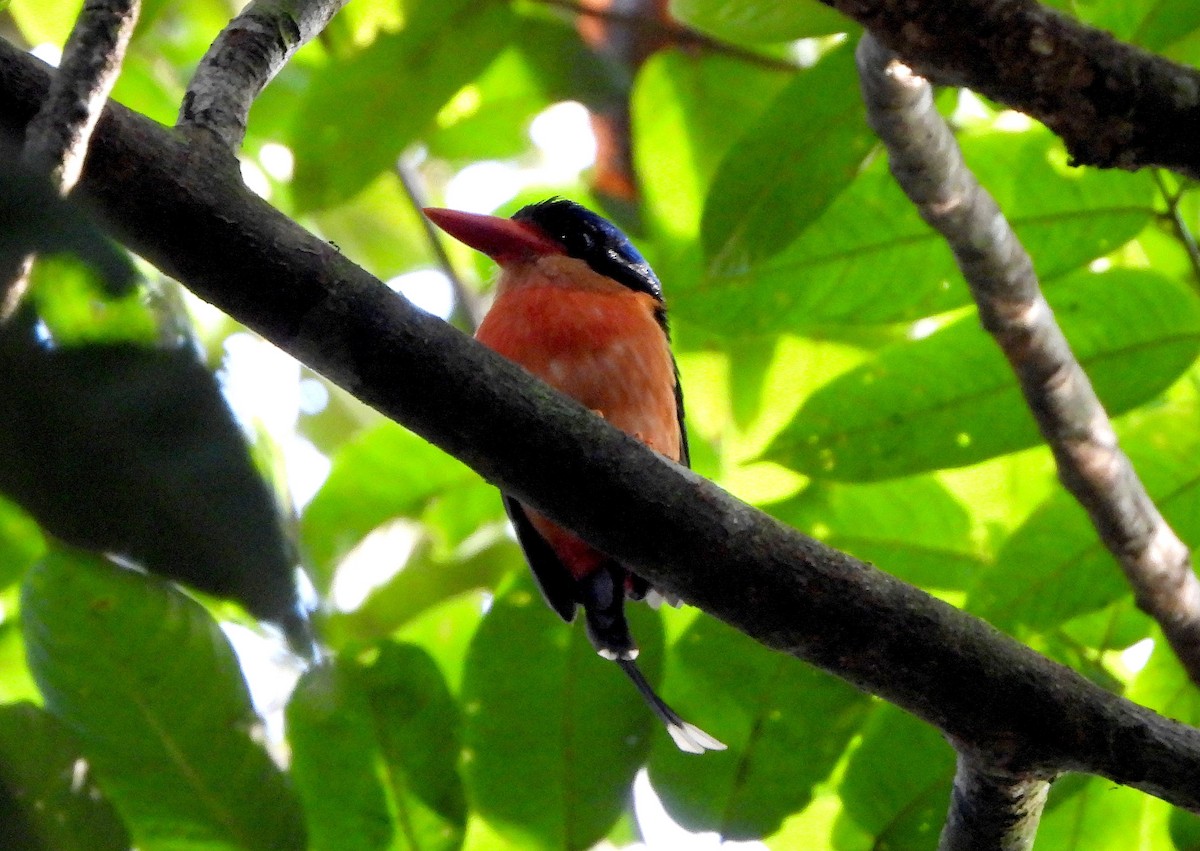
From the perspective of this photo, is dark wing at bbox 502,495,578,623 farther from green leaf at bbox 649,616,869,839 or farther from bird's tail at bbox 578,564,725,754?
green leaf at bbox 649,616,869,839

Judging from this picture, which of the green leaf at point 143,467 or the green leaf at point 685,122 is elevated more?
the green leaf at point 685,122

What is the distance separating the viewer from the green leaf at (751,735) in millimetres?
2672

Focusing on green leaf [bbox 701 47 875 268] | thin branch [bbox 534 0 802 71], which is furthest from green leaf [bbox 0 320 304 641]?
thin branch [bbox 534 0 802 71]

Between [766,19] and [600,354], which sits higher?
[766,19]

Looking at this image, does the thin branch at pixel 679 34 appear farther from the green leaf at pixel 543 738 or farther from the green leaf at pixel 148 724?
the green leaf at pixel 148 724

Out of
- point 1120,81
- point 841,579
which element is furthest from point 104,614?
point 1120,81

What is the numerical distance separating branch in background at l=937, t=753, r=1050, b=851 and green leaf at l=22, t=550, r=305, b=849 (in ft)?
3.76

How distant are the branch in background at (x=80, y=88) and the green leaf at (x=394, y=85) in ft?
7.67

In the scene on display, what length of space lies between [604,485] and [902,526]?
165 cm

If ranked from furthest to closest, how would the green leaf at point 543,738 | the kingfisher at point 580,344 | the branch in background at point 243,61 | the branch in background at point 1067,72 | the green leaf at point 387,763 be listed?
the kingfisher at point 580,344 → the green leaf at point 543,738 → the green leaf at point 387,763 → the branch in background at point 243,61 → the branch in background at point 1067,72

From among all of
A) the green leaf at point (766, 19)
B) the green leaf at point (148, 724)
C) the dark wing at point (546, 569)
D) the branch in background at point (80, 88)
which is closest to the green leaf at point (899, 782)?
the dark wing at point (546, 569)

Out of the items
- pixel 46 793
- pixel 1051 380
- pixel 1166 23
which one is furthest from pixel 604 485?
pixel 1166 23

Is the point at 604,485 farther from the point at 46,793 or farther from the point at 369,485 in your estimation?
the point at 369,485

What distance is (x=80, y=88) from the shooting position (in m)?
1.25
